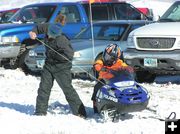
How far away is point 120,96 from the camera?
7.38 metres

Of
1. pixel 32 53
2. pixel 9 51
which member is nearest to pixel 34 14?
pixel 9 51

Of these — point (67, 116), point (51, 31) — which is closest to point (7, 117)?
point (67, 116)

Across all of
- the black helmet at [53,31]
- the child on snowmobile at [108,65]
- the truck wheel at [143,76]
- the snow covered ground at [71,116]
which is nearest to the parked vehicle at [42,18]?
the snow covered ground at [71,116]

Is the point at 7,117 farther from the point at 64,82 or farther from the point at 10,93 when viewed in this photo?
the point at 10,93

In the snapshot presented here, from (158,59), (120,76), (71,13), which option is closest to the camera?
(120,76)

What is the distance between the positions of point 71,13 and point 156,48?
4.61 m

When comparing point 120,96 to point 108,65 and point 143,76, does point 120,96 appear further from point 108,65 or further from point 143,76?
point 143,76

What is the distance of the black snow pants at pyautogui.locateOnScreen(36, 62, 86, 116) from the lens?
26.2ft

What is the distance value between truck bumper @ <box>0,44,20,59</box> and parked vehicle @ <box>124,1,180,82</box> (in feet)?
10.9

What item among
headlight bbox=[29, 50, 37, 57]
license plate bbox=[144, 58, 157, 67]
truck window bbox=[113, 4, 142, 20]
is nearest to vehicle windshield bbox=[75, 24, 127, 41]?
headlight bbox=[29, 50, 37, 57]

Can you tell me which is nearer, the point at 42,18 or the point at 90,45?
the point at 90,45

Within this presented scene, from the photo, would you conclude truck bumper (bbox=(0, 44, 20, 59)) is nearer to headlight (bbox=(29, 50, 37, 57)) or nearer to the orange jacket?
headlight (bbox=(29, 50, 37, 57))

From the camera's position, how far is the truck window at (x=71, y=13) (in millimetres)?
14953

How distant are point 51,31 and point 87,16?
722 centimetres
